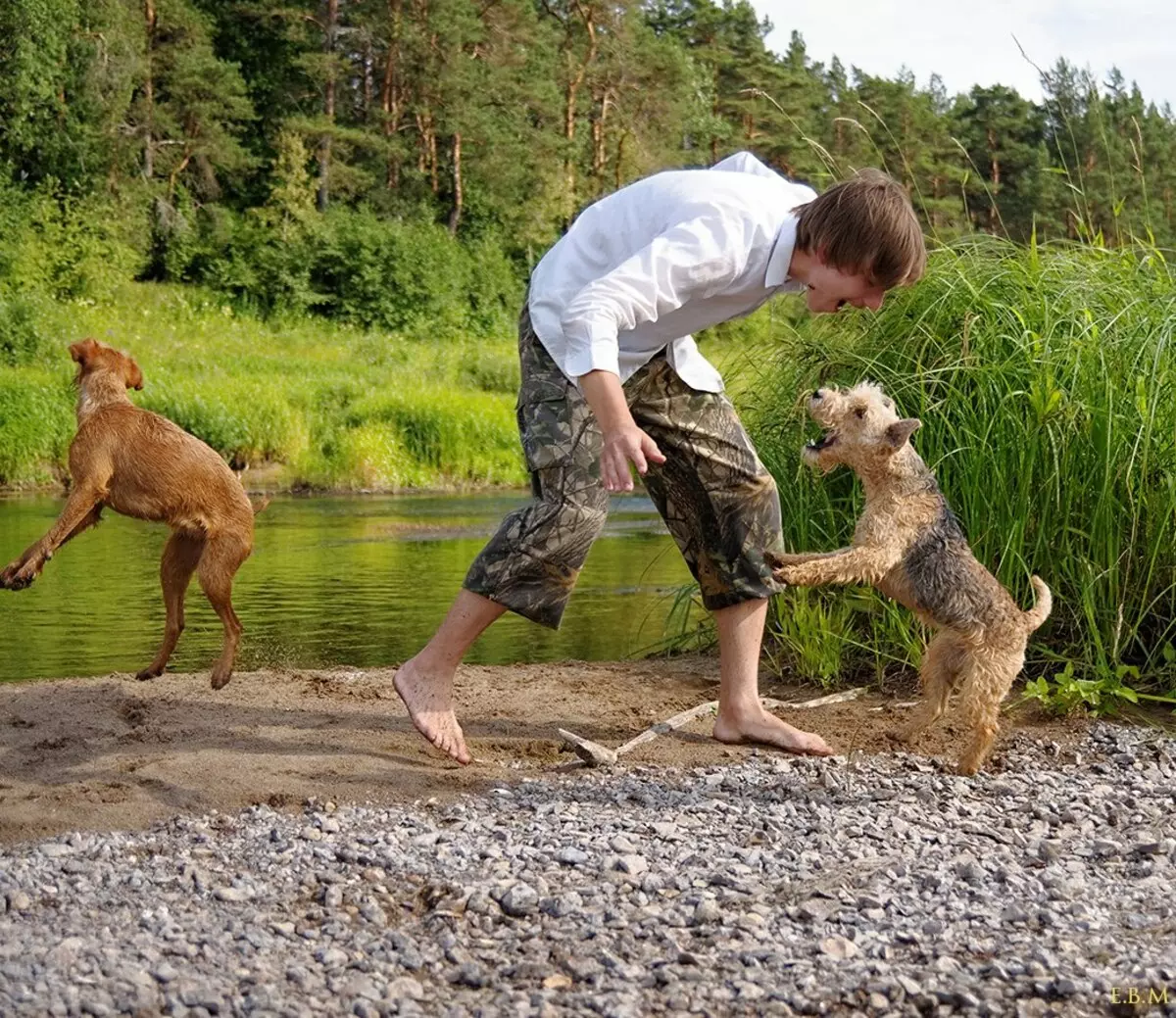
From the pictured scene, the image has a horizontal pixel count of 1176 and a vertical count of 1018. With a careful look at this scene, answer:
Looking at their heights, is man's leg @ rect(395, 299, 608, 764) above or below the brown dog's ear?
below

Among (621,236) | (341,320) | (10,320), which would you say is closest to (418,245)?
(341,320)

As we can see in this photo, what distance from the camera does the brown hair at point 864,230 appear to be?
160 inches

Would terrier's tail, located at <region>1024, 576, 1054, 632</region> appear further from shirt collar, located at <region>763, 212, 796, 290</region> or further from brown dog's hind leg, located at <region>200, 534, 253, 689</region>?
brown dog's hind leg, located at <region>200, 534, 253, 689</region>

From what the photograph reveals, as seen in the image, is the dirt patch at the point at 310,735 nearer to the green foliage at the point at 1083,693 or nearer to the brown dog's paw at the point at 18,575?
the green foliage at the point at 1083,693

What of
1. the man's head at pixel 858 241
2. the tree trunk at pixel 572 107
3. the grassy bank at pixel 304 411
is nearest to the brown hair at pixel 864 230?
the man's head at pixel 858 241

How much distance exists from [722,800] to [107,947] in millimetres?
2013

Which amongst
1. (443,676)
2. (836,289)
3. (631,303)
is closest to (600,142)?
(443,676)

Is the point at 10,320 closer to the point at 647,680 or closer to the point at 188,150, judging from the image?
the point at 188,150

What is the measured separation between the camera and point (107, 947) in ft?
9.84

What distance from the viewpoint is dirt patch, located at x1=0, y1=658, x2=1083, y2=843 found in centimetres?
442

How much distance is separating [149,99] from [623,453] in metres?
44.0

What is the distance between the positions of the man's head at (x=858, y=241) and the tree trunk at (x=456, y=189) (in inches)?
1825

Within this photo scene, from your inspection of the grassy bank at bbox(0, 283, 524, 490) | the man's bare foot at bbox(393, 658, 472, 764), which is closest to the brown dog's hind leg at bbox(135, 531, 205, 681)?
the man's bare foot at bbox(393, 658, 472, 764)

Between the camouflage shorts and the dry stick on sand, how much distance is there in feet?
1.43
